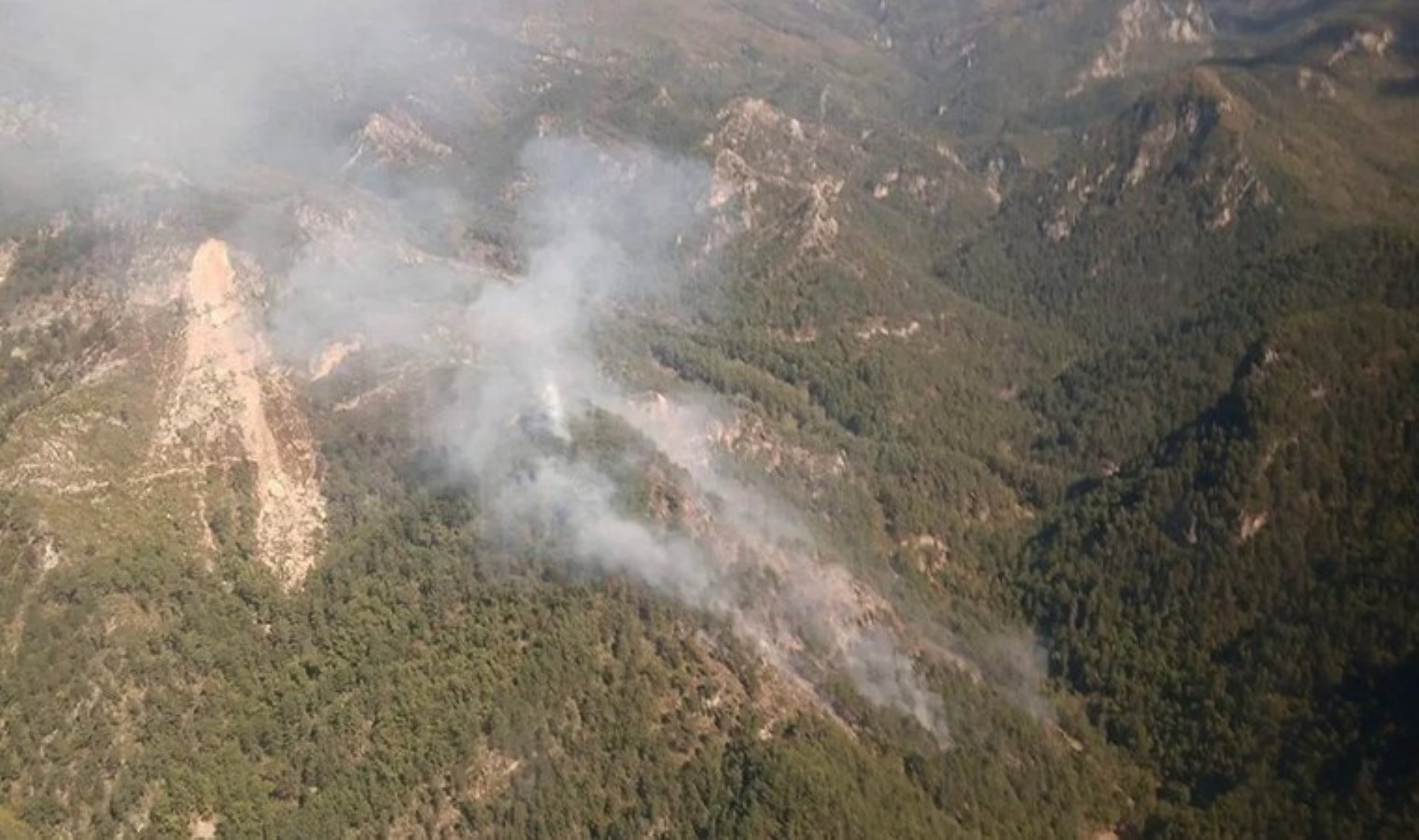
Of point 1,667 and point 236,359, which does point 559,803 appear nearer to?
point 1,667

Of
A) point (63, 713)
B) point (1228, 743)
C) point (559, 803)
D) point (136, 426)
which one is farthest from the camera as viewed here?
point (1228, 743)

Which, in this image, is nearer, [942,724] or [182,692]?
[182,692]

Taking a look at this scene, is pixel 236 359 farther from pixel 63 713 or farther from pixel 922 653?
pixel 922 653

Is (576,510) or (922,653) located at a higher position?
(576,510)

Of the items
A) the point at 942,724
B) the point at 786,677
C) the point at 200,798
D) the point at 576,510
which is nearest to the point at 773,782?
the point at 786,677

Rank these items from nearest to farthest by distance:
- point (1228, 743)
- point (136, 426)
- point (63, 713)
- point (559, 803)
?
point (63, 713) → point (559, 803) → point (136, 426) → point (1228, 743)

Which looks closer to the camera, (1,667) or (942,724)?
(1,667)

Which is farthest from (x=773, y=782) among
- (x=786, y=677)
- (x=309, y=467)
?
(x=309, y=467)
